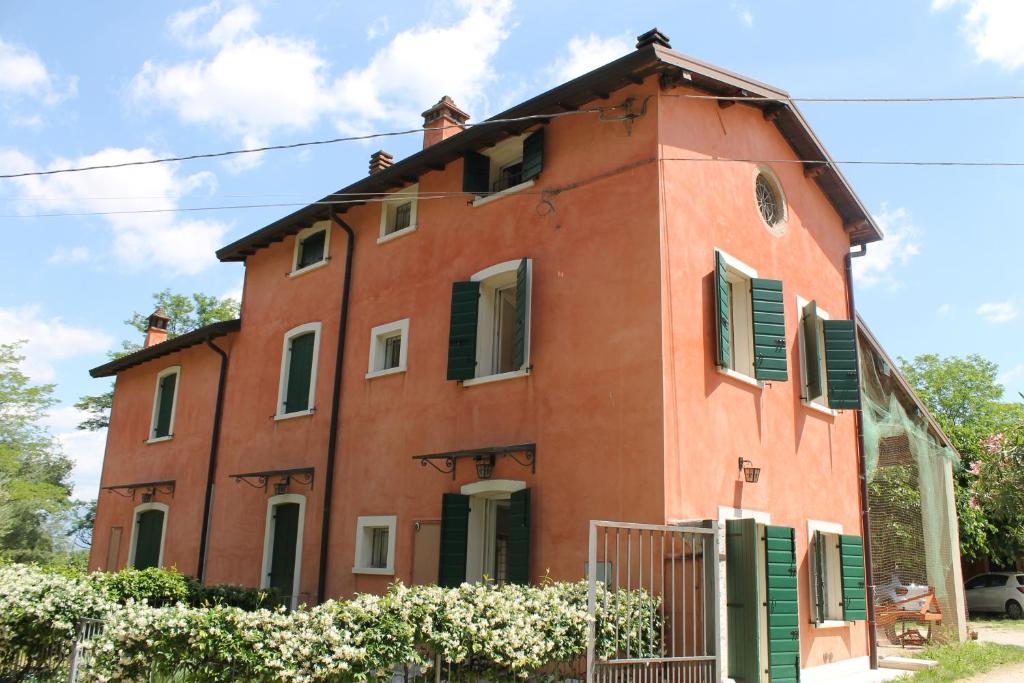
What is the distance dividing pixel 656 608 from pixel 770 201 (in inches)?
269

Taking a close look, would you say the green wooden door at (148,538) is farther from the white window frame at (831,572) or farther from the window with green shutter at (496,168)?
the white window frame at (831,572)

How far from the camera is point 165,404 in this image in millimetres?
18453

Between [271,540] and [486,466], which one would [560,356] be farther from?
[271,540]

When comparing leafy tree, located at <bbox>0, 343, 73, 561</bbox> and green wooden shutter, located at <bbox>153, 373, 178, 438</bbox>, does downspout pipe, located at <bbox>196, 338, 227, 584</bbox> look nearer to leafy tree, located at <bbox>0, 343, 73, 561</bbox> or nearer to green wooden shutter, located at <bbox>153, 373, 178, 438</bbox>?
green wooden shutter, located at <bbox>153, 373, 178, 438</bbox>

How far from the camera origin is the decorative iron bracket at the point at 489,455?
10398 millimetres

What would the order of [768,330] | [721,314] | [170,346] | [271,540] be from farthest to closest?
[170,346] → [271,540] → [768,330] → [721,314]

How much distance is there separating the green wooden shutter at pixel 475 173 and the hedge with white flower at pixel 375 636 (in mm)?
6440

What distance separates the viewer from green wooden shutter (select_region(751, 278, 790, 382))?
10906mm

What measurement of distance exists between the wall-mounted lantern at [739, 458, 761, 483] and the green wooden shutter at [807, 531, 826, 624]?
1.89m

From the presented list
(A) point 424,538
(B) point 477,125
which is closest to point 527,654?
(A) point 424,538

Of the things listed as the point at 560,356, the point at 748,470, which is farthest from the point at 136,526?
the point at 748,470

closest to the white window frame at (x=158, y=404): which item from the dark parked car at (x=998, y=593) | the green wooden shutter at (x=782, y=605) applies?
the green wooden shutter at (x=782, y=605)

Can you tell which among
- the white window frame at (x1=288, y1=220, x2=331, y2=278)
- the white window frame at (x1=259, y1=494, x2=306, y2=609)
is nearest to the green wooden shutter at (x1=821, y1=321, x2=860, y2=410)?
the white window frame at (x1=259, y1=494, x2=306, y2=609)

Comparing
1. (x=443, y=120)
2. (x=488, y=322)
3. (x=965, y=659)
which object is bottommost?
(x=965, y=659)
